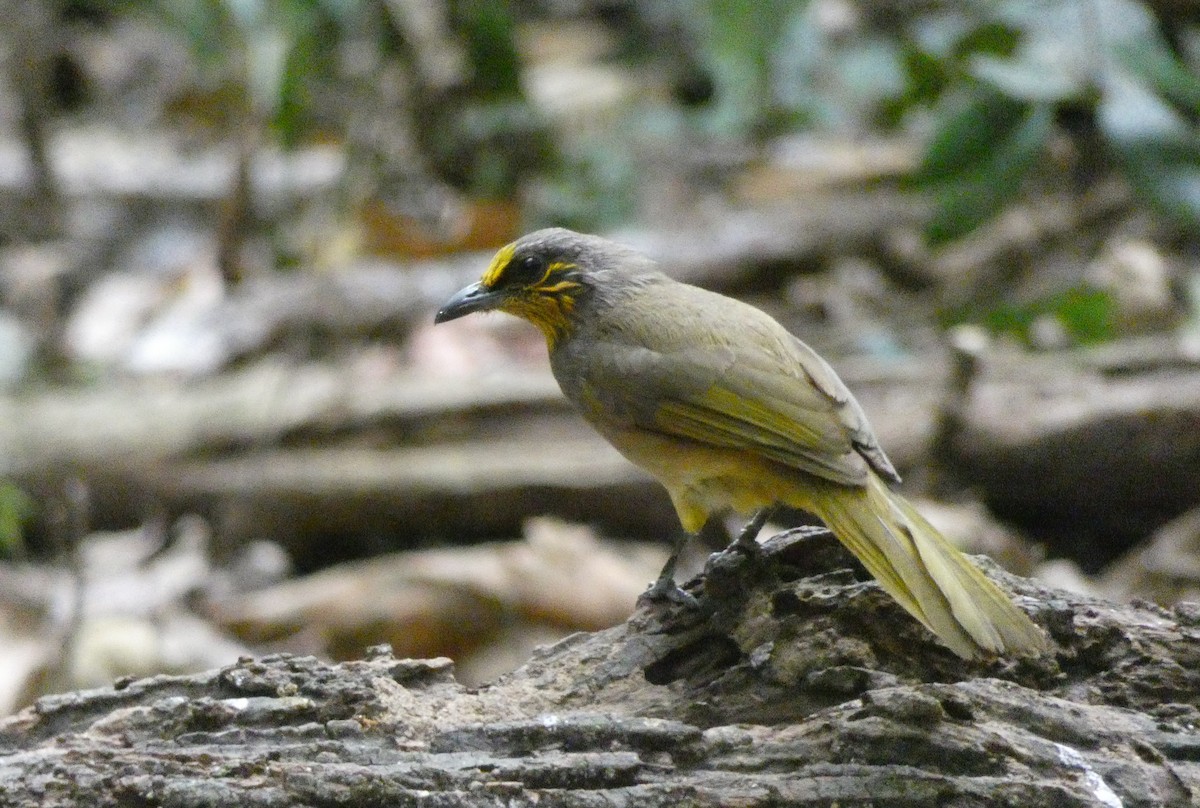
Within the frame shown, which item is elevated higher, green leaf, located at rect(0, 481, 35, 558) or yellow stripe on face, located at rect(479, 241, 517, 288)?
yellow stripe on face, located at rect(479, 241, 517, 288)

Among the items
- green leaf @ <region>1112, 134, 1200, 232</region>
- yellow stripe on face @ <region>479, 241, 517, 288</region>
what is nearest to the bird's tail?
yellow stripe on face @ <region>479, 241, 517, 288</region>

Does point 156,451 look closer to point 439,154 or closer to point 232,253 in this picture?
point 232,253

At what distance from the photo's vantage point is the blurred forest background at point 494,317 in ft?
18.6

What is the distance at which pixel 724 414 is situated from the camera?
3.28 metres

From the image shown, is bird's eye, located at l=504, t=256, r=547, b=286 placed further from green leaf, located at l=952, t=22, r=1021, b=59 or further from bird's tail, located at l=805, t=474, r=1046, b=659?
green leaf, located at l=952, t=22, r=1021, b=59

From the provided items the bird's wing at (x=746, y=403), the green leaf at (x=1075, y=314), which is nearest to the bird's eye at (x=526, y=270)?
the bird's wing at (x=746, y=403)

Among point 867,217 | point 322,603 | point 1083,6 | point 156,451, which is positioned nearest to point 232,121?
point 156,451

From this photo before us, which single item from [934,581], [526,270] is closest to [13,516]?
[526,270]

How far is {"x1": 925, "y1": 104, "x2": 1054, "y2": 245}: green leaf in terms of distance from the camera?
6164mm

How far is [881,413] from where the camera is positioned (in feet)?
20.8

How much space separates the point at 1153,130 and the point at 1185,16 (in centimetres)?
348

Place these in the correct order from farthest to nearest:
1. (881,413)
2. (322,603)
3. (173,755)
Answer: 1. (881,413)
2. (322,603)
3. (173,755)

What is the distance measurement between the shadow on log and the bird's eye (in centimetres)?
116

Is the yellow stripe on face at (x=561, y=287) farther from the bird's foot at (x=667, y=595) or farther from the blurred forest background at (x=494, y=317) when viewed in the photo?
the blurred forest background at (x=494, y=317)
